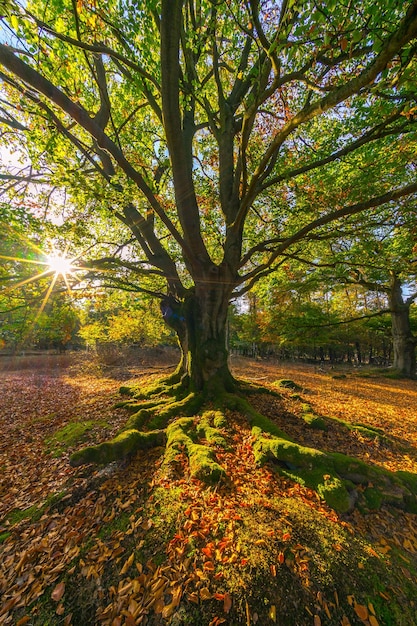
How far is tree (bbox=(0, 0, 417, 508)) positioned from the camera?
3719 mm

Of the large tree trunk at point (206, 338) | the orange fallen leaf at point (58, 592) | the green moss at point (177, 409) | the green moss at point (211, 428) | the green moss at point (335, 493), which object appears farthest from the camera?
the large tree trunk at point (206, 338)

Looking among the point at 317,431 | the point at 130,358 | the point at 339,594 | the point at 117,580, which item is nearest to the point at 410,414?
the point at 317,431

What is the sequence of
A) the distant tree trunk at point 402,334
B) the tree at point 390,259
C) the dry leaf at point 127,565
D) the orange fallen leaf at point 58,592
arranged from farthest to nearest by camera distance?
the distant tree trunk at point 402,334
the tree at point 390,259
the dry leaf at point 127,565
the orange fallen leaf at point 58,592

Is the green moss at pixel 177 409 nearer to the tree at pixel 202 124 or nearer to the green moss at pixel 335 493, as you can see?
the tree at pixel 202 124

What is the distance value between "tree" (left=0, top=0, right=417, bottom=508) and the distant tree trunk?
32.3ft

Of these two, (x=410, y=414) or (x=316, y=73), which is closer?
(x=316, y=73)

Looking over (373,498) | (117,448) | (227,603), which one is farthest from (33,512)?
(373,498)

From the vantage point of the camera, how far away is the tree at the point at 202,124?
3.72 m

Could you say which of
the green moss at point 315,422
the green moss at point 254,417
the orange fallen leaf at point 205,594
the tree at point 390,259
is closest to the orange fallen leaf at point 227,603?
the orange fallen leaf at point 205,594

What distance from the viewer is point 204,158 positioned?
9.35 metres

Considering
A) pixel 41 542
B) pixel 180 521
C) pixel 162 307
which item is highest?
pixel 162 307

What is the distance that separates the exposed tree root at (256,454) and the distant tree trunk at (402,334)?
1338 centimetres

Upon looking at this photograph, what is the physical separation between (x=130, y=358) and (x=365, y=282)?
1774cm

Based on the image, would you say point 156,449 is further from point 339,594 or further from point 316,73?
point 316,73
